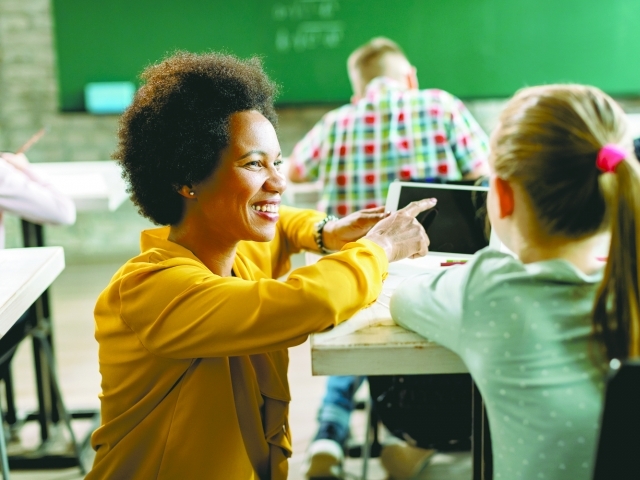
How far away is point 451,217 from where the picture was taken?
1.51 m

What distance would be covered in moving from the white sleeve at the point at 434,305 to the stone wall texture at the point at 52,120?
134 inches

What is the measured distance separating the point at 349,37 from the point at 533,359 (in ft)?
12.1

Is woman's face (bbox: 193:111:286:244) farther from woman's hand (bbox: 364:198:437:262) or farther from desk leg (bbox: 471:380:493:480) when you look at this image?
desk leg (bbox: 471:380:493:480)

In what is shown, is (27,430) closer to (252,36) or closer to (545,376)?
(545,376)

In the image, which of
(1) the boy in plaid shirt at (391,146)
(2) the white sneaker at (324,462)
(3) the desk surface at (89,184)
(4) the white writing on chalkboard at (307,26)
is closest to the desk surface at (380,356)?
(2) the white sneaker at (324,462)

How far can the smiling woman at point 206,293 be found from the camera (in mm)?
1069

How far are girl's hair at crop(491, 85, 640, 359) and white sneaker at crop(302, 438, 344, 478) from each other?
1.41 meters

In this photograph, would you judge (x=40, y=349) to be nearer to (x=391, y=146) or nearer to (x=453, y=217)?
(x=391, y=146)

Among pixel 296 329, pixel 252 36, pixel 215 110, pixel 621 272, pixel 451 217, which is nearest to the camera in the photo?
pixel 621 272

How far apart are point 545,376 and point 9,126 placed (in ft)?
14.0

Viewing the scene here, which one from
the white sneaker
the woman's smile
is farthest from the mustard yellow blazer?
the white sneaker

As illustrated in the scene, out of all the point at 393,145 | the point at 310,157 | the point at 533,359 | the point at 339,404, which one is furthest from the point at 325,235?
the point at 310,157

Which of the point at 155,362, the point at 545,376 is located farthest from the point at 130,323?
the point at 545,376

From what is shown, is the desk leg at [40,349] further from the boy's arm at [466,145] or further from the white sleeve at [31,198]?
the boy's arm at [466,145]
